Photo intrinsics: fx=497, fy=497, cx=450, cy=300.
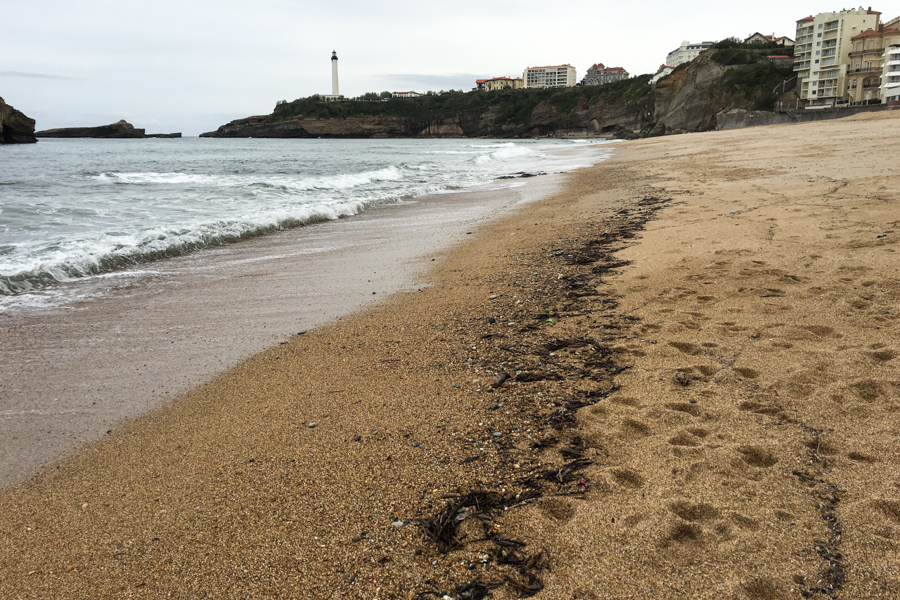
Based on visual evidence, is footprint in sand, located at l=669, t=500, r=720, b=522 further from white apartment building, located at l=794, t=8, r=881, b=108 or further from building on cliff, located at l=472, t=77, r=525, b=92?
building on cliff, located at l=472, t=77, r=525, b=92

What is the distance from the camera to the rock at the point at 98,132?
91.5 metres

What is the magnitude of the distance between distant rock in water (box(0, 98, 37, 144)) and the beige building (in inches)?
3184

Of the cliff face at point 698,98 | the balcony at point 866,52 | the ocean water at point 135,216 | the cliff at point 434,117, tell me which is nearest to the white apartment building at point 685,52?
the cliff at point 434,117

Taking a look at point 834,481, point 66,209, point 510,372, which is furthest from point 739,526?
point 66,209

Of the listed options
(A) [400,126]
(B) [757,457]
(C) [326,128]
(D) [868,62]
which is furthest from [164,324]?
(A) [400,126]

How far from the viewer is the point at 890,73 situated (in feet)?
127

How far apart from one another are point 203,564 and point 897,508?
216 cm

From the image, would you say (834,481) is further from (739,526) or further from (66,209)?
(66,209)

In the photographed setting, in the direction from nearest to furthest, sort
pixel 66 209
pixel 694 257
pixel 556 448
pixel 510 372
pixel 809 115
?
pixel 556 448 → pixel 510 372 → pixel 694 257 → pixel 66 209 → pixel 809 115

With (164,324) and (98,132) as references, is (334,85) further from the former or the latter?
(164,324)

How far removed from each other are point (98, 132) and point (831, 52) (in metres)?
111

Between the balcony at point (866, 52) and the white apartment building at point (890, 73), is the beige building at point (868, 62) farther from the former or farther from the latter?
the white apartment building at point (890, 73)

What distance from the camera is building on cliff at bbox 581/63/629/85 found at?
13125 centimetres

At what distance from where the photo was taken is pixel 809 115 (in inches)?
1320
